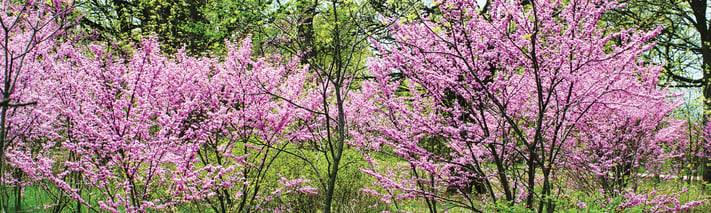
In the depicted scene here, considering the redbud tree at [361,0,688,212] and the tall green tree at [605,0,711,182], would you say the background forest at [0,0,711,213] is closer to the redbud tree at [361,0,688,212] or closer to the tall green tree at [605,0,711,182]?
the redbud tree at [361,0,688,212]

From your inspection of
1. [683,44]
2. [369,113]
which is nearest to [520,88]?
[369,113]

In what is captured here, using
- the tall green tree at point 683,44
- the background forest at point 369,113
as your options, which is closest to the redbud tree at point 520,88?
the background forest at point 369,113

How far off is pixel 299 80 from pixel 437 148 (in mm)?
2931

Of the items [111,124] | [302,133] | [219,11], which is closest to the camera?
[111,124]

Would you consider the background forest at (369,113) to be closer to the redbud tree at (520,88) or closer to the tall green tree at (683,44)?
the redbud tree at (520,88)

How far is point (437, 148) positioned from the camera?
6918 millimetres

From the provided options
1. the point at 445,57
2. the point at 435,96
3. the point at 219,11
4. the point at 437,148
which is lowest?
the point at 437,148

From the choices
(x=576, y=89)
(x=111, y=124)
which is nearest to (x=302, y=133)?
(x=111, y=124)

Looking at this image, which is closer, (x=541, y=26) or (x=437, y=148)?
(x=541, y=26)

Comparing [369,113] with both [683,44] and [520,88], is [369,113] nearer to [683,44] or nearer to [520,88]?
[520,88]

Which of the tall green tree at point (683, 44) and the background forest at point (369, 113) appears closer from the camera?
the background forest at point (369, 113)

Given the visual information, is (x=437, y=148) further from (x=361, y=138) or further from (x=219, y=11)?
(x=219, y=11)

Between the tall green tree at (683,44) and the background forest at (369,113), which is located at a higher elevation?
the tall green tree at (683,44)

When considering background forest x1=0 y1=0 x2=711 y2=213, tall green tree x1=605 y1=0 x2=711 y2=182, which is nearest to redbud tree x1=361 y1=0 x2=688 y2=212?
background forest x1=0 y1=0 x2=711 y2=213
